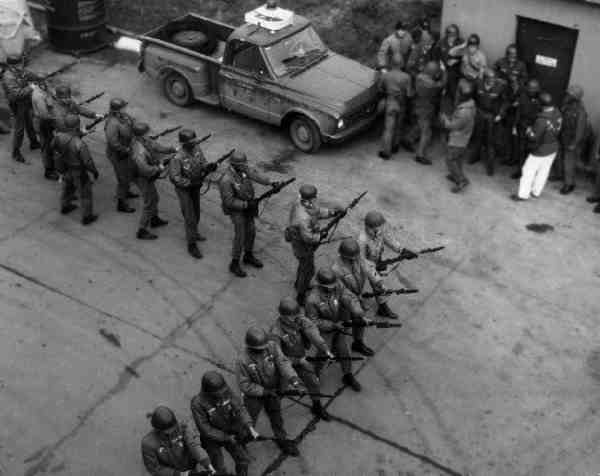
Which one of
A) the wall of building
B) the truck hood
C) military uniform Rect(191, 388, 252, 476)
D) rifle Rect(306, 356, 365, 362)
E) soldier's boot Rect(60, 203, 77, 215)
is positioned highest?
the wall of building

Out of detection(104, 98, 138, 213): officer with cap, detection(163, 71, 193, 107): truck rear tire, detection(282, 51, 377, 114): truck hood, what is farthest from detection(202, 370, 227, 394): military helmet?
detection(163, 71, 193, 107): truck rear tire

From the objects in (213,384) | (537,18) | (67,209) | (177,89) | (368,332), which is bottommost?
(368,332)

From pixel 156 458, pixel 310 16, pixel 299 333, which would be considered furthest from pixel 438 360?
pixel 310 16

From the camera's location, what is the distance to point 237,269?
10.8 metres

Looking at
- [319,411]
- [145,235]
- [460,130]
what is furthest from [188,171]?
[460,130]

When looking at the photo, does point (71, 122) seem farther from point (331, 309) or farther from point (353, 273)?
point (331, 309)

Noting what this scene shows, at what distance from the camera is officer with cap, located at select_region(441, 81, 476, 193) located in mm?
11906

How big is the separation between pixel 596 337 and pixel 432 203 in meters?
3.32

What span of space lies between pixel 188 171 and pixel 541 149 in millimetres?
5113

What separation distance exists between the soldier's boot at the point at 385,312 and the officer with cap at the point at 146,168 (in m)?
3.39

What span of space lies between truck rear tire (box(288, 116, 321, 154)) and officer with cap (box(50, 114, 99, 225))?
3.38 meters

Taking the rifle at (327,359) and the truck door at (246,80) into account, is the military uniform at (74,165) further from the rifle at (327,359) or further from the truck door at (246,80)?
the rifle at (327,359)

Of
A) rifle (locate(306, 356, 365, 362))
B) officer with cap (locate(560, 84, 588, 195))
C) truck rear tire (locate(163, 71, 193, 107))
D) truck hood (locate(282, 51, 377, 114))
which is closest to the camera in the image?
rifle (locate(306, 356, 365, 362))

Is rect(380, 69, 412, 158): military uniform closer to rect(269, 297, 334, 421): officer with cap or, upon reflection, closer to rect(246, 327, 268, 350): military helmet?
rect(269, 297, 334, 421): officer with cap
